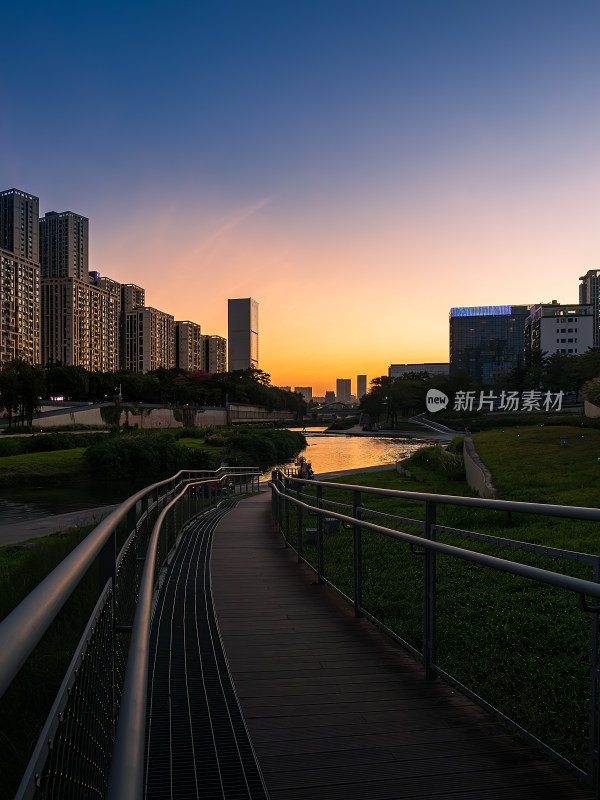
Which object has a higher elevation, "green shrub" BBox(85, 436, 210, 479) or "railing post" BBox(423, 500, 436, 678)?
"railing post" BBox(423, 500, 436, 678)

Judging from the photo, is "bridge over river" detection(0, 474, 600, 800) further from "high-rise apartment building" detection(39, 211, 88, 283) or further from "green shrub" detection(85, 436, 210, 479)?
"high-rise apartment building" detection(39, 211, 88, 283)

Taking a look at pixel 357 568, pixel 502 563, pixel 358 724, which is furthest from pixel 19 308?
pixel 502 563

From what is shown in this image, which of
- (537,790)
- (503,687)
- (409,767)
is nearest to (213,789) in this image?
(409,767)

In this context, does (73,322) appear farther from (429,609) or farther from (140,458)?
(429,609)

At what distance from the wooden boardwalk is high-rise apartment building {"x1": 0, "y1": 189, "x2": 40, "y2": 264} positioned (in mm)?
181750

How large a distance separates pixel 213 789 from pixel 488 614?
185 centimetres

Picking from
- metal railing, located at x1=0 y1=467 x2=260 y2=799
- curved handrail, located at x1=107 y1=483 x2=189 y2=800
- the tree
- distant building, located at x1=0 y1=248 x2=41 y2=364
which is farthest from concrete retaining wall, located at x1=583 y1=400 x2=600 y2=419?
distant building, located at x1=0 y1=248 x2=41 y2=364

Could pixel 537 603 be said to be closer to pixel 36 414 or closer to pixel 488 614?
pixel 488 614

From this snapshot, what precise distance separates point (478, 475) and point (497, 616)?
51.8ft

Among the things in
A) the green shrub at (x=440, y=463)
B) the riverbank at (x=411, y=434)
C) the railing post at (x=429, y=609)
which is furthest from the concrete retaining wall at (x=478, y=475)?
the riverbank at (x=411, y=434)

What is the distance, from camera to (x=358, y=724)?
10.5 ft

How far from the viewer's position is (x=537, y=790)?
8.31 ft

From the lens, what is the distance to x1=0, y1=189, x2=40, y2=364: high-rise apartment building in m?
142
